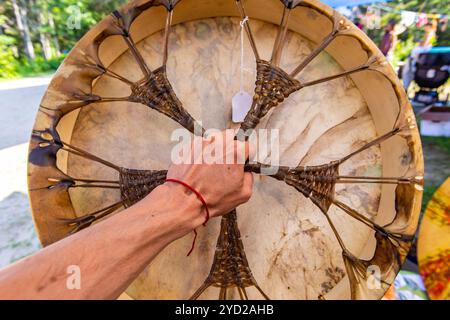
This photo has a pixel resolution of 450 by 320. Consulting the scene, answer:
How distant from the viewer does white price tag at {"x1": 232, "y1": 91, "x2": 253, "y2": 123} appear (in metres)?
0.90

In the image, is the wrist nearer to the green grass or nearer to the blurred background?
the blurred background

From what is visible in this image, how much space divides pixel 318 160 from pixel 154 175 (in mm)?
494

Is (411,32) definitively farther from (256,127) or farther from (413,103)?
(256,127)

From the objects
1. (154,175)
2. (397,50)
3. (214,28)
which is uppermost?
(397,50)

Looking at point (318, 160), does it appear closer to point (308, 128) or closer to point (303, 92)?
point (308, 128)

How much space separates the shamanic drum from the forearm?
22 centimetres

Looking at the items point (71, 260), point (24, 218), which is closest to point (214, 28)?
point (71, 260)

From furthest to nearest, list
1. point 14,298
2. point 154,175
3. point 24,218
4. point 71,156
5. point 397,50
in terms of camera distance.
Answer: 1. point 397,50
2. point 24,218
3. point 71,156
4. point 154,175
5. point 14,298

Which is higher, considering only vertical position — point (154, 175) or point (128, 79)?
point (128, 79)

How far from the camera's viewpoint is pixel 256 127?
91 centimetres

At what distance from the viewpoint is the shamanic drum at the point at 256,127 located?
0.81 m

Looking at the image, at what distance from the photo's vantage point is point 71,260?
501 millimetres

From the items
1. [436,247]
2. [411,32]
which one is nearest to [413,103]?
[436,247]

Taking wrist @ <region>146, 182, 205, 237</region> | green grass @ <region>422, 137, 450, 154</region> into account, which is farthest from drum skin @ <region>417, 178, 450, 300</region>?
green grass @ <region>422, 137, 450, 154</region>
